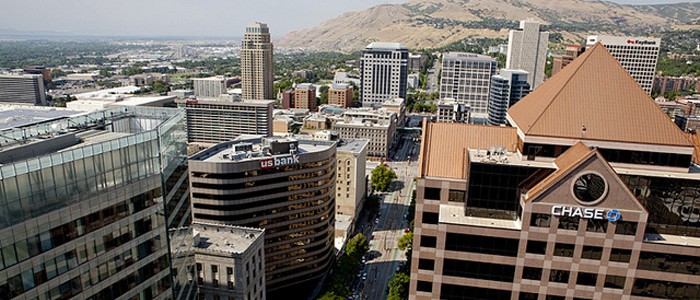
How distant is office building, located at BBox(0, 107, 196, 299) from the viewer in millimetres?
29844

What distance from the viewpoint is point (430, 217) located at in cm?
5175

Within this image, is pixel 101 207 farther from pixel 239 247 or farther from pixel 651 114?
pixel 651 114

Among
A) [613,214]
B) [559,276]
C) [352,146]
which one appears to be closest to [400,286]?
[559,276]

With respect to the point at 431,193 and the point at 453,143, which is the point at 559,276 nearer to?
the point at 431,193

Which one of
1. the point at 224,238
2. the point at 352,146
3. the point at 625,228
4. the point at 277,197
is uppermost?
the point at 625,228

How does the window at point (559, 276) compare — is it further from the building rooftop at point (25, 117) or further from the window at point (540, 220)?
the building rooftop at point (25, 117)

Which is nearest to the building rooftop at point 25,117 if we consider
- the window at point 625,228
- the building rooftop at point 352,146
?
the window at point 625,228

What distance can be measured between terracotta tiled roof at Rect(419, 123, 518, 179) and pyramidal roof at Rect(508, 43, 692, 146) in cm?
425

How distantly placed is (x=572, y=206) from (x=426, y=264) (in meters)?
16.8

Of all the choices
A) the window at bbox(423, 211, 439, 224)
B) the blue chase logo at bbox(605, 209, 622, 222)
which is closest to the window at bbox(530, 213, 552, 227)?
the blue chase logo at bbox(605, 209, 622, 222)

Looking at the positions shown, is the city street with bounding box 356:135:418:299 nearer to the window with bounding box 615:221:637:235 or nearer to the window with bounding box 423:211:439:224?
the window with bounding box 423:211:439:224

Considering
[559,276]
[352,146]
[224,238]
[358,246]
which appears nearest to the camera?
[559,276]

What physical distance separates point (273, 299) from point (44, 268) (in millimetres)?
78340

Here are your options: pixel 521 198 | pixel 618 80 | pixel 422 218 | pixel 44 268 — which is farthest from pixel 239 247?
pixel 618 80
